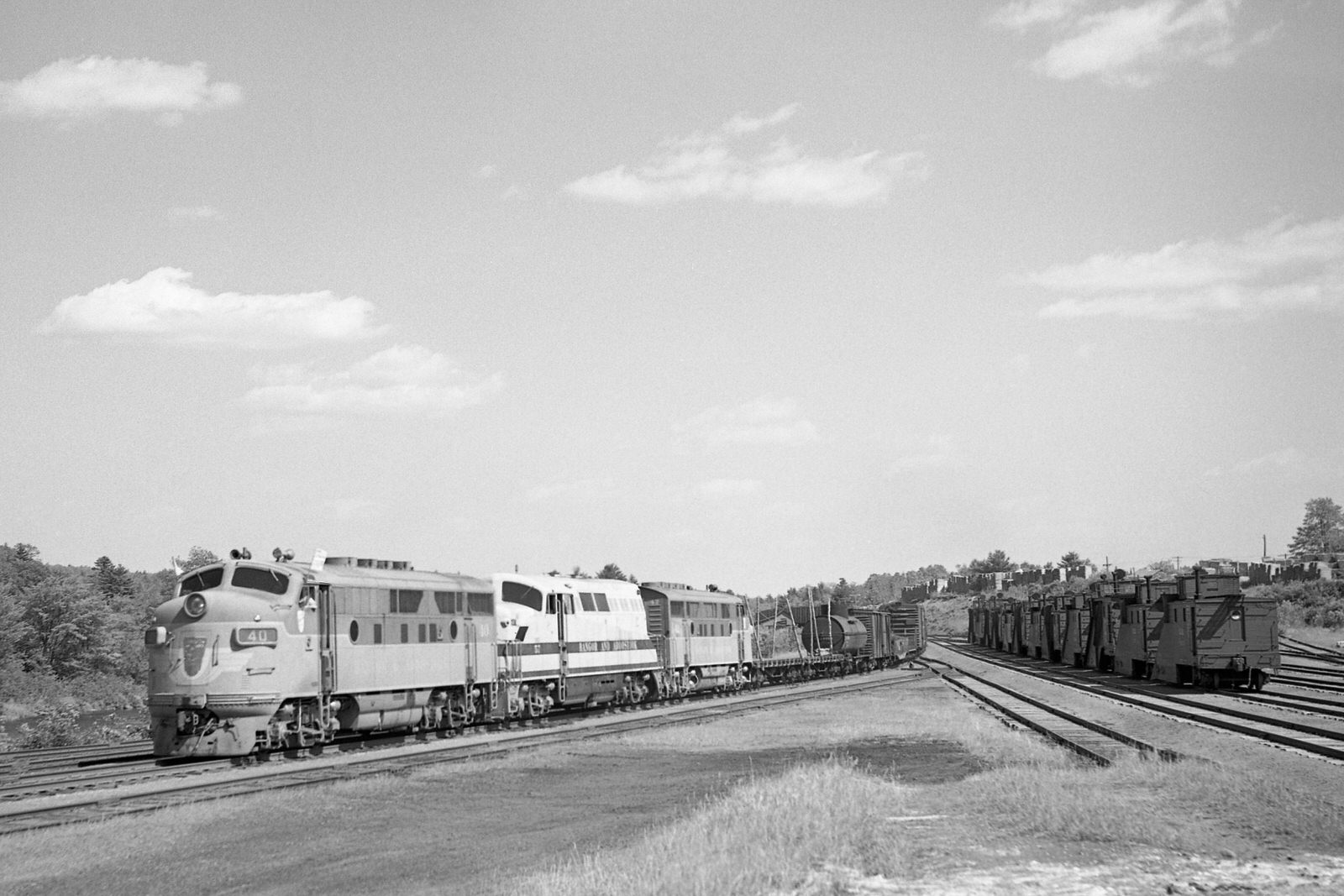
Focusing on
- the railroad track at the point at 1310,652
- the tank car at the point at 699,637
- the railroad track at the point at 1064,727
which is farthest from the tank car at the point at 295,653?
the railroad track at the point at 1310,652

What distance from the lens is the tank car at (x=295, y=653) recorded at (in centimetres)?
2231

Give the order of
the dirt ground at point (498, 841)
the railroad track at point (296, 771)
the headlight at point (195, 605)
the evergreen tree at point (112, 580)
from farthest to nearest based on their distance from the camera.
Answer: the evergreen tree at point (112, 580) → the headlight at point (195, 605) → the railroad track at point (296, 771) → the dirt ground at point (498, 841)

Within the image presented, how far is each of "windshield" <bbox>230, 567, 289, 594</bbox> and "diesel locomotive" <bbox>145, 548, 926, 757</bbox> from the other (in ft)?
0.08

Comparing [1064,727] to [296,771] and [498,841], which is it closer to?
[498,841]

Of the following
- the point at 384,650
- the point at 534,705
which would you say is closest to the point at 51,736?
the point at 534,705

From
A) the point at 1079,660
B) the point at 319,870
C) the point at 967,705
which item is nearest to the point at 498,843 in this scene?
the point at 319,870

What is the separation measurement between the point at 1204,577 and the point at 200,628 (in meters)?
34.8

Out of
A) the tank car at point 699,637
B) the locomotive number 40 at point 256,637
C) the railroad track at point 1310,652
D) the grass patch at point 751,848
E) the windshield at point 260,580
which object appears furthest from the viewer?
the railroad track at point 1310,652

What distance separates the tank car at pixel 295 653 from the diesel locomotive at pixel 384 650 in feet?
0.10

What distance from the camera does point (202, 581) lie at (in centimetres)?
2409

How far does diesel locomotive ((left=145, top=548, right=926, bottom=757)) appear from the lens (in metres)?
22.5

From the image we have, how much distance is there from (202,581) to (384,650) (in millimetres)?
4184

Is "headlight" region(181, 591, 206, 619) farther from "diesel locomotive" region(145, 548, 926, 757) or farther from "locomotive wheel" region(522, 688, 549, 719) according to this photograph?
"locomotive wheel" region(522, 688, 549, 719)

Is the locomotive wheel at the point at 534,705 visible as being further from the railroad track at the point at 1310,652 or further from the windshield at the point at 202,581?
the railroad track at the point at 1310,652
